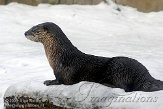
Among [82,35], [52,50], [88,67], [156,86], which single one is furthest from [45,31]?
[82,35]

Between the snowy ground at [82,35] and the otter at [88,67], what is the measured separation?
185 cm

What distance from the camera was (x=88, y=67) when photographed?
4414 mm

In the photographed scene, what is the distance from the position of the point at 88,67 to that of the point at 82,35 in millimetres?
5835

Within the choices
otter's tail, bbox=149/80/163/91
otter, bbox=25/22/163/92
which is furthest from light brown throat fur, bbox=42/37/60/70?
otter's tail, bbox=149/80/163/91

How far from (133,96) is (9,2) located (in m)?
8.08

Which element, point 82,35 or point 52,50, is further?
point 82,35

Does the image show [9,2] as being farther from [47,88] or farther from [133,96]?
[133,96]

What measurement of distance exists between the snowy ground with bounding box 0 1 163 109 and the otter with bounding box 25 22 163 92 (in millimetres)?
1850

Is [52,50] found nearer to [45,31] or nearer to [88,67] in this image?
[45,31]

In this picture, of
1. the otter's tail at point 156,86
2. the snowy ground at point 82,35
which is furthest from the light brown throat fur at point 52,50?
the snowy ground at point 82,35

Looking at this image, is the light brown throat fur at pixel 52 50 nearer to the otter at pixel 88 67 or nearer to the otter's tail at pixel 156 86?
the otter at pixel 88 67

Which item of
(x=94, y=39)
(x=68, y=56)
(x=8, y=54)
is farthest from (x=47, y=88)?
(x=94, y=39)

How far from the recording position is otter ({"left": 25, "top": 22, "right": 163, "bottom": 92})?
423 centimetres

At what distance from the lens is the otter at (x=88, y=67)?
13.9 feet
